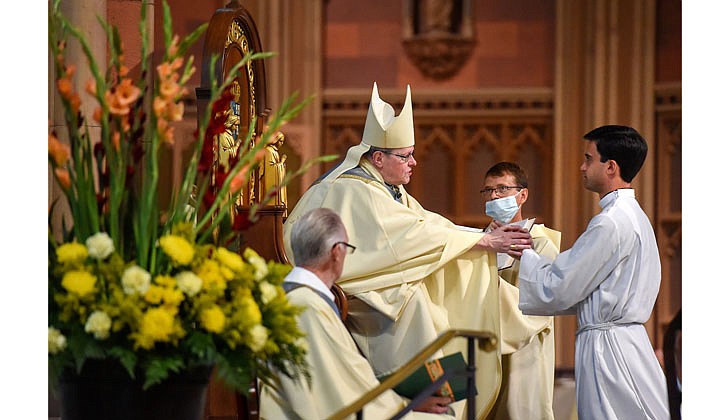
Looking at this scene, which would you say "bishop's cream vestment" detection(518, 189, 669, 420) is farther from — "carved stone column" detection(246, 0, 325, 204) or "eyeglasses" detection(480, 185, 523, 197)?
"carved stone column" detection(246, 0, 325, 204)

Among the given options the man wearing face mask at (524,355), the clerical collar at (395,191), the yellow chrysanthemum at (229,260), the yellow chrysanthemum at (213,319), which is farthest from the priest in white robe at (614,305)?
the yellow chrysanthemum at (213,319)

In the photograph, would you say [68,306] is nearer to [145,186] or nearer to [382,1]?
[145,186]

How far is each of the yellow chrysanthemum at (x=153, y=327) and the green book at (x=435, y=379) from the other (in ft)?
3.54

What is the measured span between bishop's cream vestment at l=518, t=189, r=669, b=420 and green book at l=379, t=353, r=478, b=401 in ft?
2.40

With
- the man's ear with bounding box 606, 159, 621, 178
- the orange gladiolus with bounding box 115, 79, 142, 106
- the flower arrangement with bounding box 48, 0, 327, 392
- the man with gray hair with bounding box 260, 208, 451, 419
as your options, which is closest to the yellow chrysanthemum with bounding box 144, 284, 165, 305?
the flower arrangement with bounding box 48, 0, 327, 392

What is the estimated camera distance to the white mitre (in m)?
5.00

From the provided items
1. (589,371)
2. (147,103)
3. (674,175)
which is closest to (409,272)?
(589,371)

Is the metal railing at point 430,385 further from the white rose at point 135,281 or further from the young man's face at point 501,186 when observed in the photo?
the young man's face at point 501,186

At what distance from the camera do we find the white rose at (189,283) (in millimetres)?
2615

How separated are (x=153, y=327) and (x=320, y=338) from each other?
2.96 feet

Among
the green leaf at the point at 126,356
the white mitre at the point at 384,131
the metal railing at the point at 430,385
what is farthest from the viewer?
the white mitre at the point at 384,131

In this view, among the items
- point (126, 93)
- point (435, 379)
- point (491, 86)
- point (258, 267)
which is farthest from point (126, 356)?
point (491, 86)

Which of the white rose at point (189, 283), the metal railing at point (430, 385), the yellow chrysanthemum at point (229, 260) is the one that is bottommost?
the metal railing at point (430, 385)

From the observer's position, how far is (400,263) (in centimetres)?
487
